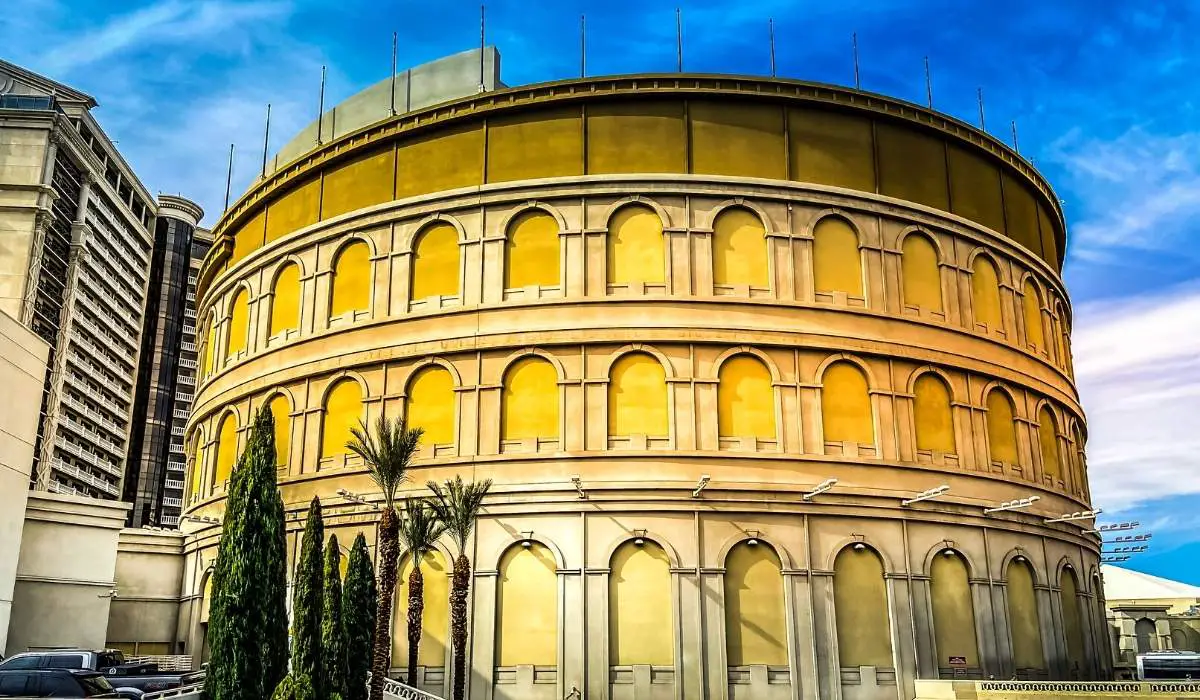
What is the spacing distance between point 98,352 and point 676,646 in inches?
2510

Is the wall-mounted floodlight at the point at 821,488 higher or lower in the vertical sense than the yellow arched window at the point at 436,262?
lower

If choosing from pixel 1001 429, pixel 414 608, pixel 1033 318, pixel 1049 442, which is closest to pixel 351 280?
pixel 414 608

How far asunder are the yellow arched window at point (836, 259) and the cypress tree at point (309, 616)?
695 inches

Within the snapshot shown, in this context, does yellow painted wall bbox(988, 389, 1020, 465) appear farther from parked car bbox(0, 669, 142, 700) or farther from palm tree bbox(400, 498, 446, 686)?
parked car bbox(0, 669, 142, 700)

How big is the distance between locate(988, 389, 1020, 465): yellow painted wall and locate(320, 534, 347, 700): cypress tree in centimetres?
2148

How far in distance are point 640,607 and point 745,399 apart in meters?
6.94

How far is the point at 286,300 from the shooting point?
3906 centimetres

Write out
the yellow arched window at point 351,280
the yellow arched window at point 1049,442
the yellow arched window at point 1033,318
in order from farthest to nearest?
the yellow arched window at point 1033,318
the yellow arched window at point 1049,442
the yellow arched window at point 351,280

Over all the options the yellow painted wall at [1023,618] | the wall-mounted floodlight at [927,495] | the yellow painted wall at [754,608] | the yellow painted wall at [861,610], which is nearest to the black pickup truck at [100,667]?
the yellow painted wall at [754,608]

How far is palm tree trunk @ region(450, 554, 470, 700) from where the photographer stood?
28781mm

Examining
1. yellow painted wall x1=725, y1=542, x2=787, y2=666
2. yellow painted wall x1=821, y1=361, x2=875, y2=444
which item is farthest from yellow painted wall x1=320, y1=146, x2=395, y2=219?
yellow painted wall x1=725, y1=542, x2=787, y2=666

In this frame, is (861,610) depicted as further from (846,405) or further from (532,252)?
(532,252)

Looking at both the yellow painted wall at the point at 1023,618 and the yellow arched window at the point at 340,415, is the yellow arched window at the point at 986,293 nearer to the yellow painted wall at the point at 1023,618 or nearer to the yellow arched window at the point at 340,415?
the yellow painted wall at the point at 1023,618

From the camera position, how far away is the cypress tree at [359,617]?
85.1ft
